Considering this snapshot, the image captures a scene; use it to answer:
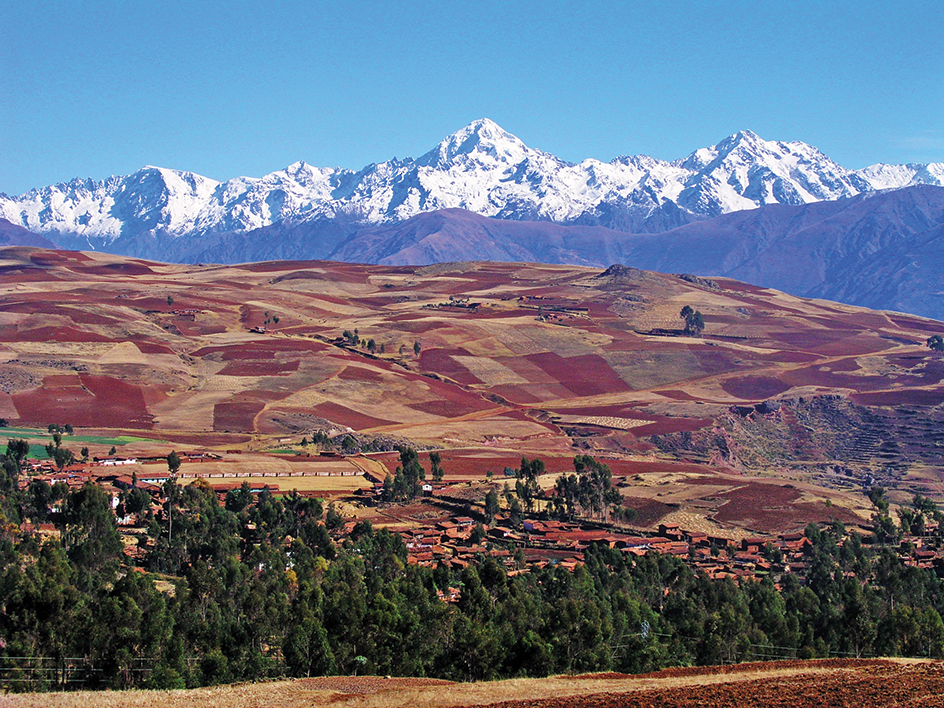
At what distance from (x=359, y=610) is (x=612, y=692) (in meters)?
→ 20.5

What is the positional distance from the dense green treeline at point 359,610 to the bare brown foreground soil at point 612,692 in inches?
343

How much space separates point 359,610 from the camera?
194 feet

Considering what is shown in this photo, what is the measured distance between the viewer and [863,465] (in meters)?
161

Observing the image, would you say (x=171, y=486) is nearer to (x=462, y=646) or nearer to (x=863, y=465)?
(x=462, y=646)

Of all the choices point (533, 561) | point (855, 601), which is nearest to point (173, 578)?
point (533, 561)

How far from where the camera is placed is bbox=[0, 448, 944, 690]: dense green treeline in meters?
54.8

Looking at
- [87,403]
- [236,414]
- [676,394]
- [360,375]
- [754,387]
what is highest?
[360,375]

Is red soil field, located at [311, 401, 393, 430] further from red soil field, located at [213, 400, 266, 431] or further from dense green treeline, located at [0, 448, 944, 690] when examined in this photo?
dense green treeline, located at [0, 448, 944, 690]

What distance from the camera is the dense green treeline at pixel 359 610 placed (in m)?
54.8

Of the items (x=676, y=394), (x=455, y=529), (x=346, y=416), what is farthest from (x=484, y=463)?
(x=676, y=394)

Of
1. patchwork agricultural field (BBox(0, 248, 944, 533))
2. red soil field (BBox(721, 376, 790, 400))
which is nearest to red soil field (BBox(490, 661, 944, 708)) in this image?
patchwork agricultural field (BBox(0, 248, 944, 533))

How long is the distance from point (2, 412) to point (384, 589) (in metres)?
102

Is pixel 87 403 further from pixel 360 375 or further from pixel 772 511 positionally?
pixel 772 511

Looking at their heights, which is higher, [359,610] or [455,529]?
[359,610]
